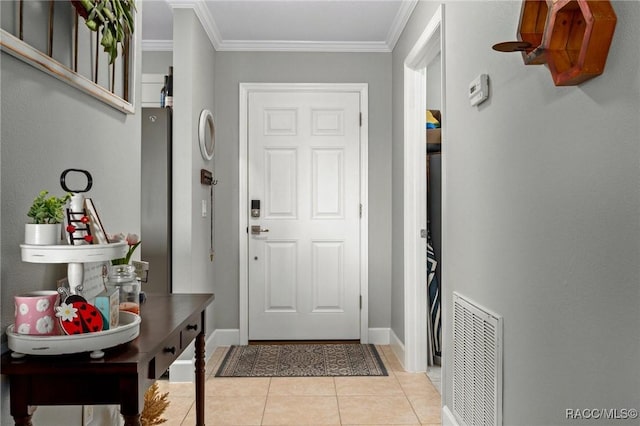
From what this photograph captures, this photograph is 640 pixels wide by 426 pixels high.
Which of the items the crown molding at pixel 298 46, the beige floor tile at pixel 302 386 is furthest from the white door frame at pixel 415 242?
the crown molding at pixel 298 46

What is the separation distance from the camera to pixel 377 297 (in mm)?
4289

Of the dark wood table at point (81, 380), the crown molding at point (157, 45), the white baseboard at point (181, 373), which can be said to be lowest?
the white baseboard at point (181, 373)

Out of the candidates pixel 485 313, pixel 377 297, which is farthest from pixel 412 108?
pixel 485 313

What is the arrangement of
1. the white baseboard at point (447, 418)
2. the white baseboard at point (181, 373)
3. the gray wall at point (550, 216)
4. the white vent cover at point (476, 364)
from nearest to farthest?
1. the gray wall at point (550, 216)
2. the white vent cover at point (476, 364)
3. the white baseboard at point (447, 418)
4. the white baseboard at point (181, 373)

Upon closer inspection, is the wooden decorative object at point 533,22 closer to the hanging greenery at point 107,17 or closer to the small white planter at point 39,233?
the hanging greenery at point 107,17

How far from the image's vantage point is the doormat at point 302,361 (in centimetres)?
348

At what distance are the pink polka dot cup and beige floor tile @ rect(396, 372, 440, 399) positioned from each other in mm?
2359

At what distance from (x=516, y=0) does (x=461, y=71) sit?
64cm

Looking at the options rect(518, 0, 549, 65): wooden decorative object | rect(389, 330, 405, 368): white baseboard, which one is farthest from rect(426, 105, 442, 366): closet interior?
rect(518, 0, 549, 65): wooden decorative object

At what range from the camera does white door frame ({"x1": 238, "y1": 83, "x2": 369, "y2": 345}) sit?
422 centimetres

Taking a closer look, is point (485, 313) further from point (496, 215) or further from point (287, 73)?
point (287, 73)

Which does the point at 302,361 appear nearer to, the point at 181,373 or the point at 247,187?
the point at 181,373

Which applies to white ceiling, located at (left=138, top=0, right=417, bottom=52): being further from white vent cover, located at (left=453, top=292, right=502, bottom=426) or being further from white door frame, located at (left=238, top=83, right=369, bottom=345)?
white vent cover, located at (left=453, top=292, right=502, bottom=426)

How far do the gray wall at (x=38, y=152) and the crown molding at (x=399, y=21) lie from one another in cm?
227
